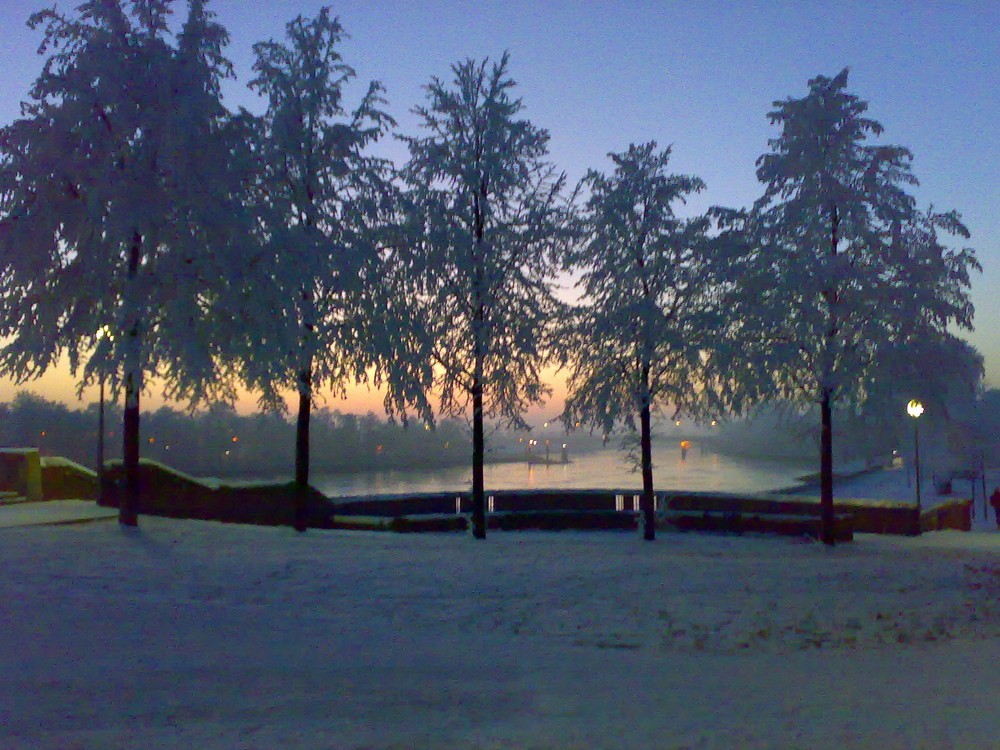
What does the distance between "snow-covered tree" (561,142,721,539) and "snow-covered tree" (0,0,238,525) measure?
353 inches

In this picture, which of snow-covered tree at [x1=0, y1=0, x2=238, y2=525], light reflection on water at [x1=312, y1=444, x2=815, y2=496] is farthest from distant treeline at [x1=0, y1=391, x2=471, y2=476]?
snow-covered tree at [x1=0, y1=0, x2=238, y2=525]

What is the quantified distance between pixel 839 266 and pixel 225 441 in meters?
82.2

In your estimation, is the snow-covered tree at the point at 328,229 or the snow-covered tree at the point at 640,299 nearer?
the snow-covered tree at the point at 328,229

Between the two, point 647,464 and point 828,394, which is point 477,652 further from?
point 828,394

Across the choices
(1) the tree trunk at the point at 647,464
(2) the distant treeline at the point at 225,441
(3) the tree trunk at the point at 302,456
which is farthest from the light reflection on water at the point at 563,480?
(3) the tree trunk at the point at 302,456

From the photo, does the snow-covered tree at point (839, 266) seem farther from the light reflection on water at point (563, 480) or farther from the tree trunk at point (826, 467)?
the light reflection on water at point (563, 480)

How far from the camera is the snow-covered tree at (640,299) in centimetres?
1797

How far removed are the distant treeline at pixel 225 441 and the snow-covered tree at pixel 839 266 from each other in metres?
33.7

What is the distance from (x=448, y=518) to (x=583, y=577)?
13.0 m

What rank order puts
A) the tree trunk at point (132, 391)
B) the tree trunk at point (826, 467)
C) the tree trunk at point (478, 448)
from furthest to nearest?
the tree trunk at point (826, 467) < the tree trunk at point (478, 448) < the tree trunk at point (132, 391)

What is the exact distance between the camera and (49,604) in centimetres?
697

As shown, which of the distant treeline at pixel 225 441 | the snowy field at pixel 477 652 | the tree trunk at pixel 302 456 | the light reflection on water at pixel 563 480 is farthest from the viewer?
the distant treeline at pixel 225 441

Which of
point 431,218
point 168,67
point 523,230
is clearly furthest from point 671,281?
point 168,67

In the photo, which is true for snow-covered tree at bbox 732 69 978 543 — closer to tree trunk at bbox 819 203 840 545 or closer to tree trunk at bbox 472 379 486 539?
tree trunk at bbox 819 203 840 545
